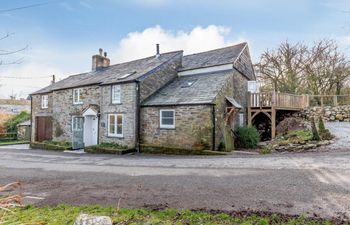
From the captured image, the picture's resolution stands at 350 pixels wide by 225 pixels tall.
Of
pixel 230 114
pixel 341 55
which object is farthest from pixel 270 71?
pixel 230 114

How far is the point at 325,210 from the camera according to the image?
494 centimetres

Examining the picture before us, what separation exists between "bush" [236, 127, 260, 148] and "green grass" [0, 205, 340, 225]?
1178 cm

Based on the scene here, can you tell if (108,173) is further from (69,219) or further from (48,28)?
(48,28)

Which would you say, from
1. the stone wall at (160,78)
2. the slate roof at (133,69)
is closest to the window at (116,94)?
the slate roof at (133,69)

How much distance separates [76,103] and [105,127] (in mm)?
4616

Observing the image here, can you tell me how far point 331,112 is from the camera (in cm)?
2066

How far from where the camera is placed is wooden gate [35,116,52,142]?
24.3 metres

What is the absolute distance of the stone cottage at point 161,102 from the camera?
15.1 metres

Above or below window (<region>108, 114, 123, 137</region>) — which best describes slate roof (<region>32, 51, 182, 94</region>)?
above

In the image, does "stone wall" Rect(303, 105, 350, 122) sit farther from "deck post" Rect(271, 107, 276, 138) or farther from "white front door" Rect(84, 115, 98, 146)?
"white front door" Rect(84, 115, 98, 146)

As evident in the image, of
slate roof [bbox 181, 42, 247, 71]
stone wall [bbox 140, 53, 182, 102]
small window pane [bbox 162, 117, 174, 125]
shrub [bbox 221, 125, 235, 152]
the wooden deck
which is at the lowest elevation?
shrub [bbox 221, 125, 235, 152]

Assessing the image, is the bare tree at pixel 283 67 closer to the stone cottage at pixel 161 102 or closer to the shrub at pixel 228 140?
the stone cottage at pixel 161 102

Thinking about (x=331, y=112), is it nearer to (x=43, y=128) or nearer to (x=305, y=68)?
(x=305, y=68)

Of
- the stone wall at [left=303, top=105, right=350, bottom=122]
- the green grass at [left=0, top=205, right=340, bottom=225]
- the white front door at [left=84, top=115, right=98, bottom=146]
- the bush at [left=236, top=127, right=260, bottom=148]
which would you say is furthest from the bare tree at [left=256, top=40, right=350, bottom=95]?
the green grass at [left=0, top=205, right=340, bottom=225]
